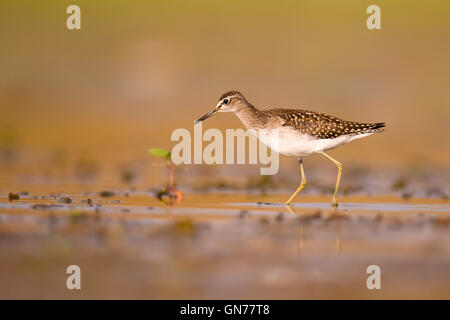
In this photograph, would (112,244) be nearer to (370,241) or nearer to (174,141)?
(370,241)

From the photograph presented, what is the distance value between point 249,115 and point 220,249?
5.97 m

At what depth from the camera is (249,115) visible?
13.5 meters

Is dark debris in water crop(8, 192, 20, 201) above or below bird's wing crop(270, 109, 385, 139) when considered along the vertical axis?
below

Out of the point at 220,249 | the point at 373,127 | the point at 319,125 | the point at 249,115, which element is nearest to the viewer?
the point at 220,249

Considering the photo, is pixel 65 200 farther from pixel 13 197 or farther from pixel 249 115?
pixel 249 115

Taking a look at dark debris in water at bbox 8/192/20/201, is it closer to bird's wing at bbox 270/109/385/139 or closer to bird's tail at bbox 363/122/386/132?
bird's wing at bbox 270/109/385/139

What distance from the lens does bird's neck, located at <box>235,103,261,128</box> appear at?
13367 mm

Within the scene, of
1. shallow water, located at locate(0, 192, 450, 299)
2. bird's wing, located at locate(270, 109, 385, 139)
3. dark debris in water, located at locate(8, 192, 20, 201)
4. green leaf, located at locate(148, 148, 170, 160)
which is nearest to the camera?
shallow water, located at locate(0, 192, 450, 299)

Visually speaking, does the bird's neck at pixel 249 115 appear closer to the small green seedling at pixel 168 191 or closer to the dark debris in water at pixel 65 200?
the small green seedling at pixel 168 191

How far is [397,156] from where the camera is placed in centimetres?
2111

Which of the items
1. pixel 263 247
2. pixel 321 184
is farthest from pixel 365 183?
pixel 263 247

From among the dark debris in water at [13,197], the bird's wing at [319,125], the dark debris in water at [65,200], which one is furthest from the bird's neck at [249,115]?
the dark debris in water at [13,197]
